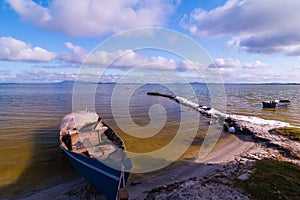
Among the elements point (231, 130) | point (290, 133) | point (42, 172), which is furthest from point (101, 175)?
point (290, 133)

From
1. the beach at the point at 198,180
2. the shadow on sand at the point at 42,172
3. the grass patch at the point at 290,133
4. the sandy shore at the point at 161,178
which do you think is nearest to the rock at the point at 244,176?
the beach at the point at 198,180

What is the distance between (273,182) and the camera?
612cm

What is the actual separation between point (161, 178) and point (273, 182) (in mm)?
4285

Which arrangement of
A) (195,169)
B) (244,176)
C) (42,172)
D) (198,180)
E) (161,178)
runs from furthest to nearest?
(195,169), (42,172), (161,178), (198,180), (244,176)

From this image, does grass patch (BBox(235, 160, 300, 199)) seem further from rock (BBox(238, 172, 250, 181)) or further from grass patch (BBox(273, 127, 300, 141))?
grass patch (BBox(273, 127, 300, 141))

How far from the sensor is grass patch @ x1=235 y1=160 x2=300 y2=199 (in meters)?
5.48

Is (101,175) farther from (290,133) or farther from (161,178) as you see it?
(290,133)

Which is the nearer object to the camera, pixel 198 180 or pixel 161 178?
pixel 198 180

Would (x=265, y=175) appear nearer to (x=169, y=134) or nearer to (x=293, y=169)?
(x=293, y=169)

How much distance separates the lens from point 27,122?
17812 millimetres

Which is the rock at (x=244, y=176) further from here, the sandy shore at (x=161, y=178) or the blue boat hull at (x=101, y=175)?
the blue boat hull at (x=101, y=175)

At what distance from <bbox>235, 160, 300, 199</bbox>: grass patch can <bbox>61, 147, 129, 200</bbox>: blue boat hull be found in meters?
4.28

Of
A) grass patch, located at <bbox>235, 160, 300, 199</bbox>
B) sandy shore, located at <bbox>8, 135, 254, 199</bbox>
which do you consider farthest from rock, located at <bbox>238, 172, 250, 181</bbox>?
sandy shore, located at <bbox>8, 135, 254, 199</bbox>

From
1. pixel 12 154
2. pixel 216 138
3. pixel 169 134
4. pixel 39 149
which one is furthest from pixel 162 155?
pixel 12 154
